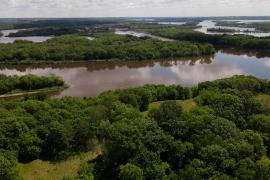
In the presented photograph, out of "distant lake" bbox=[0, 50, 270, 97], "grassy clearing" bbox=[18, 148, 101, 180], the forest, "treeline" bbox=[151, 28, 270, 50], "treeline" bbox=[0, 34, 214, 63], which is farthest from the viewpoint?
"treeline" bbox=[151, 28, 270, 50]

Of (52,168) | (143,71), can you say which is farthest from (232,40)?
Result: (52,168)

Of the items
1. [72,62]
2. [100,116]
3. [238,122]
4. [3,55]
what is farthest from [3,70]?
[238,122]

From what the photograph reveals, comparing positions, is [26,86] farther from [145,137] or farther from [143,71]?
[145,137]

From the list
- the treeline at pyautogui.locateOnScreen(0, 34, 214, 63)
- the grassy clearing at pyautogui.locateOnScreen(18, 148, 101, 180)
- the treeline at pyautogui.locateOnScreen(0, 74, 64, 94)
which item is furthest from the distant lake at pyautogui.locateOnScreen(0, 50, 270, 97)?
the grassy clearing at pyautogui.locateOnScreen(18, 148, 101, 180)

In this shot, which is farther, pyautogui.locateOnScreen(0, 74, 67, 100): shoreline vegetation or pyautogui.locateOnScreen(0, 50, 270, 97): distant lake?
pyautogui.locateOnScreen(0, 50, 270, 97): distant lake

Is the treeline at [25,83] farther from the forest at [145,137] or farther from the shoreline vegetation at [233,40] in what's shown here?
the shoreline vegetation at [233,40]

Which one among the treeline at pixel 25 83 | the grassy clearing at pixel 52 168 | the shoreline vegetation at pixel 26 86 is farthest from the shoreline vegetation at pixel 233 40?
the grassy clearing at pixel 52 168

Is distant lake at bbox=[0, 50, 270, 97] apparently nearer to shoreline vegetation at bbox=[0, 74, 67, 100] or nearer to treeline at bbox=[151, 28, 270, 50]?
shoreline vegetation at bbox=[0, 74, 67, 100]
